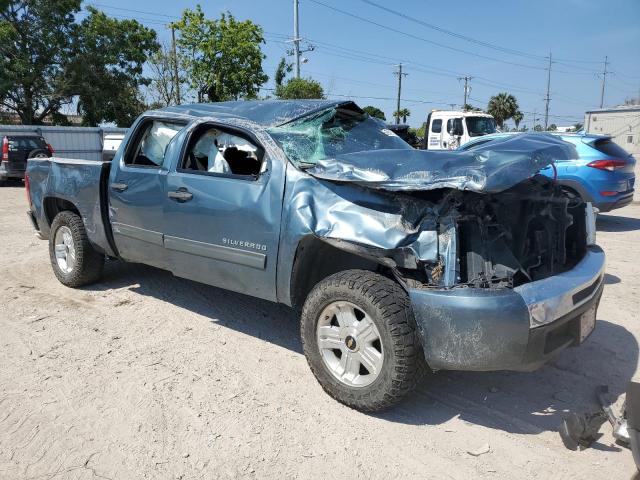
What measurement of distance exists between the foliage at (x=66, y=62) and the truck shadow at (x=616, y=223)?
28.6 metres

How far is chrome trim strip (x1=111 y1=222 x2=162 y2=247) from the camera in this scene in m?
4.36

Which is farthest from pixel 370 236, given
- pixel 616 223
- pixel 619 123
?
pixel 619 123

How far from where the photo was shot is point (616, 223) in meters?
9.49

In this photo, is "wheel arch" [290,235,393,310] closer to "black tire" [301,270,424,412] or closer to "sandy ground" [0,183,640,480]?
"black tire" [301,270,424,412]

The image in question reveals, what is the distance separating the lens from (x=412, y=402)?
3.30 m

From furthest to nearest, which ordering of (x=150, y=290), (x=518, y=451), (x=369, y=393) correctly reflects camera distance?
1. (x=150, y=290)
2. (x=369, y=393)
3. (x=518, y=451)

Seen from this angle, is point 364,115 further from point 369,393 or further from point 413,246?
point 369,393

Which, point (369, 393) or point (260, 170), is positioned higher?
point (260, 170)

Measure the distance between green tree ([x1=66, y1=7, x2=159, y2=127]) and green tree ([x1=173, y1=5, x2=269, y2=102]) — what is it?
125 inches

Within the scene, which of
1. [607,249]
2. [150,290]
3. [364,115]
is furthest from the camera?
[607,249]

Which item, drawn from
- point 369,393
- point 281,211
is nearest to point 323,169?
point 281,211

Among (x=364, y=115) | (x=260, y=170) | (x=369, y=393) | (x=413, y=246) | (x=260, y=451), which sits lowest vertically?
(x=260, y=451)

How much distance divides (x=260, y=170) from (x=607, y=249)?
566cm

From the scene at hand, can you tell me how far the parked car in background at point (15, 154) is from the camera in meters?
16.7
